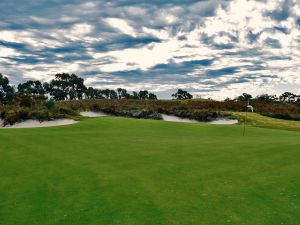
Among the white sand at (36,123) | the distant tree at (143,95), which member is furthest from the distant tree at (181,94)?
the white sand at (36,123)

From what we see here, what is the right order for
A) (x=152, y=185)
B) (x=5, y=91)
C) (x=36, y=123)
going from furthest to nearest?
(x=5, y=91) → (x=36, y=123) → (x=152, y=185)

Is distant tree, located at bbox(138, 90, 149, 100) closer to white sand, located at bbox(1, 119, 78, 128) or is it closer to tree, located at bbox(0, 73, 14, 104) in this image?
tree, located at bbox(0, 73, 14, 104)

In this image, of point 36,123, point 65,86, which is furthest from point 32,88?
point 36,123

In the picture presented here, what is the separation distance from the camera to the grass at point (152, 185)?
10.6 meters

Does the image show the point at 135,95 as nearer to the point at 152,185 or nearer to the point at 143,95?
the point at 143,95

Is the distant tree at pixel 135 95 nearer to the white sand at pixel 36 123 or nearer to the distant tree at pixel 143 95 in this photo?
the distant tree at pixel 143 95


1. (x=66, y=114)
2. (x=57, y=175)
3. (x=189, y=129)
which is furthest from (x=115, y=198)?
(x=66, y=114)

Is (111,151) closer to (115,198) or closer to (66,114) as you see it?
(115,198)

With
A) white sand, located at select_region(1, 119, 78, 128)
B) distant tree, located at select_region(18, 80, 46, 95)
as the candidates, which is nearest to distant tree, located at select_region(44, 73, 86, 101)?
distant tree, located at select_region(18, 80, 46, 95)

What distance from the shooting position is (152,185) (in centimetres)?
1373

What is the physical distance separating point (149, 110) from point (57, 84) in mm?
100289

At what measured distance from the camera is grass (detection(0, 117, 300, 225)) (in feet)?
34.8

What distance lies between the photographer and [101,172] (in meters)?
16.5

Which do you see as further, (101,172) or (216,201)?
(101,172)
